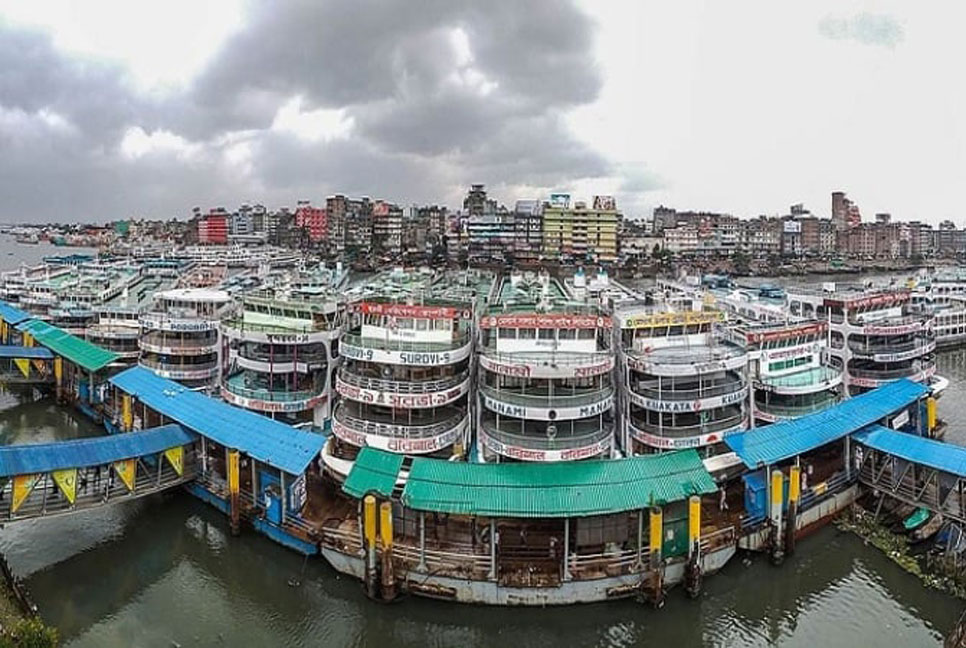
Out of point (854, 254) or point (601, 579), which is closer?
point (601, 579)

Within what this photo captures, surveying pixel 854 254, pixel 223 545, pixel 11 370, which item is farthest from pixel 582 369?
pixel 854 254

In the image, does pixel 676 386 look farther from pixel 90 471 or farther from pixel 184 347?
pixel 184 347

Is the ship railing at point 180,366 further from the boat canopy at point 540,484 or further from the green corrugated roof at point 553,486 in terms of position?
the green corrugated roof at point 553,486

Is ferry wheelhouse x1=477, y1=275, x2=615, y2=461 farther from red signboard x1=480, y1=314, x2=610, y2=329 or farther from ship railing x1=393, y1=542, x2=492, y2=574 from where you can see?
ship railing x1=393, y1=542, x2=492, y2=574

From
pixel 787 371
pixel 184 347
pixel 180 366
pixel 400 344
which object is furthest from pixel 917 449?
pixel 180 366

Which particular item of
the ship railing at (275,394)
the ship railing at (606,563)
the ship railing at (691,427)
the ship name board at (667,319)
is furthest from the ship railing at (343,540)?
Result: the ship name board at (667,319)

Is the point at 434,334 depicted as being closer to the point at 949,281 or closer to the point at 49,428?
the point at 49,428
